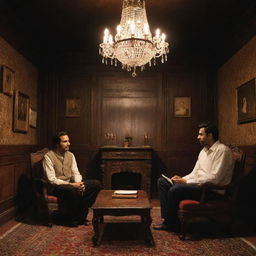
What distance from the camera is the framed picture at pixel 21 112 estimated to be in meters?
4.55

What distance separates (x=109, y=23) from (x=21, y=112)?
82.0 inches

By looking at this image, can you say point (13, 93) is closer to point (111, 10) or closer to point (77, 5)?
point (77, 5)

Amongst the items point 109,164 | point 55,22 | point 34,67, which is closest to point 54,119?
point 34,67

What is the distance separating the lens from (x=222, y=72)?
5785 millimetres

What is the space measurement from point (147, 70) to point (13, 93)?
2.84 meters

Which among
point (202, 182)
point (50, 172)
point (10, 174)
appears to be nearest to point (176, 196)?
point (202, 182)

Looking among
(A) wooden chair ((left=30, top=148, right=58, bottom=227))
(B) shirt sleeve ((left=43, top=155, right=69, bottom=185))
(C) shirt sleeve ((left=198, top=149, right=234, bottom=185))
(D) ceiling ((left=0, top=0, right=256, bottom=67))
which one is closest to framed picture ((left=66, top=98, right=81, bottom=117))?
(D) ceiling ((left=0, top=0, right=256, bottom=67))

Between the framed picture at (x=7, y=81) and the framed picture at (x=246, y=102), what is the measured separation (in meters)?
3.53

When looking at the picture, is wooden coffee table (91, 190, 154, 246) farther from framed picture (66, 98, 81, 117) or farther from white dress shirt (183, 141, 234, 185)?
framed picture (66, 98, 81, 117)

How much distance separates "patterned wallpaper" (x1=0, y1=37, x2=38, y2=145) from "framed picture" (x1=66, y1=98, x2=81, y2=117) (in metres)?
0.68

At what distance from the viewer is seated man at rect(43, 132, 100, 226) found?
383cm

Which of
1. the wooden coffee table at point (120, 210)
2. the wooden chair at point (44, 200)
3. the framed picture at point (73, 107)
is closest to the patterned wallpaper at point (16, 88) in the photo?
the wooden chair at point (44, 200)

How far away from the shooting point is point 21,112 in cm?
482

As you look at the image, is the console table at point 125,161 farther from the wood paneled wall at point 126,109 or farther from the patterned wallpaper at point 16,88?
the patterned wallpaper at point 16,88
